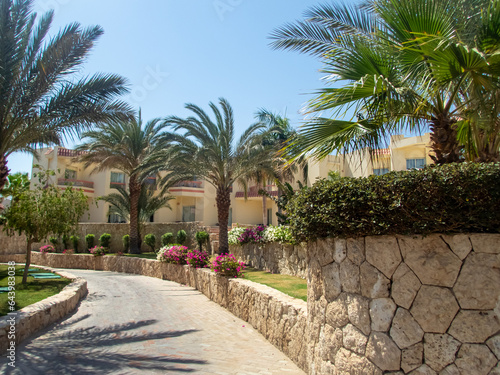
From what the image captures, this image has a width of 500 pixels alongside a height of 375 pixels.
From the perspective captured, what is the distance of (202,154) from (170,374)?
40.5 ft

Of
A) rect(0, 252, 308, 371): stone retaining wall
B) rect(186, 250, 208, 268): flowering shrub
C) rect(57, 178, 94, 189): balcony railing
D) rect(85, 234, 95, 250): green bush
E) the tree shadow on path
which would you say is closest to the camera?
the tree shadow on path

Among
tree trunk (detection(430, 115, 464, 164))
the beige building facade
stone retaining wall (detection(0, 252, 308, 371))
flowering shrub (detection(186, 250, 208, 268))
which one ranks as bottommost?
stone retaining wall (detection(0, 252, 308, 371))

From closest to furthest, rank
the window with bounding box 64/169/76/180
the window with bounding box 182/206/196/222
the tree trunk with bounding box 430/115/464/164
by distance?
the tree trunk with bounding box 430/115/464/164, the window with bounding box 64/169/76/180, the window with bounding box 182/206/196/222

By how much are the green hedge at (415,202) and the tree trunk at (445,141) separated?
141 centimetres

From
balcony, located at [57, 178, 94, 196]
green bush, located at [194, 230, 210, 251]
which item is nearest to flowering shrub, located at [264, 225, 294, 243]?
green bush, located at [194, 230, 210, 251]

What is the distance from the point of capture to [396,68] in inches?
211

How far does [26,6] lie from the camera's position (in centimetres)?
971

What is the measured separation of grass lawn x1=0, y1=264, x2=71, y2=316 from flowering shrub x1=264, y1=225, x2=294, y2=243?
7.46 metres

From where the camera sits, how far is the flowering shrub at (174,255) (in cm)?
1703

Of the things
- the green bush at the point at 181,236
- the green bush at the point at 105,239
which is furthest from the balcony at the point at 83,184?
the green bush at the point at 181,236

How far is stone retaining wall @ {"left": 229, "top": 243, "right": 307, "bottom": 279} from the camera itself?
496 inches

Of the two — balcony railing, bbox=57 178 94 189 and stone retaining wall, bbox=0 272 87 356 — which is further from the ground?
balcony railing, bbox=57 178 94 189

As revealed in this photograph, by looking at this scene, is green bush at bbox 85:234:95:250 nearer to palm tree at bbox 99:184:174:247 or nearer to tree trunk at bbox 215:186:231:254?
palm tree at bbox 99:184:174:247

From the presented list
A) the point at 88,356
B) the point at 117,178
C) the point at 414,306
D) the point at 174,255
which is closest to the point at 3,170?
the point at 88,356
